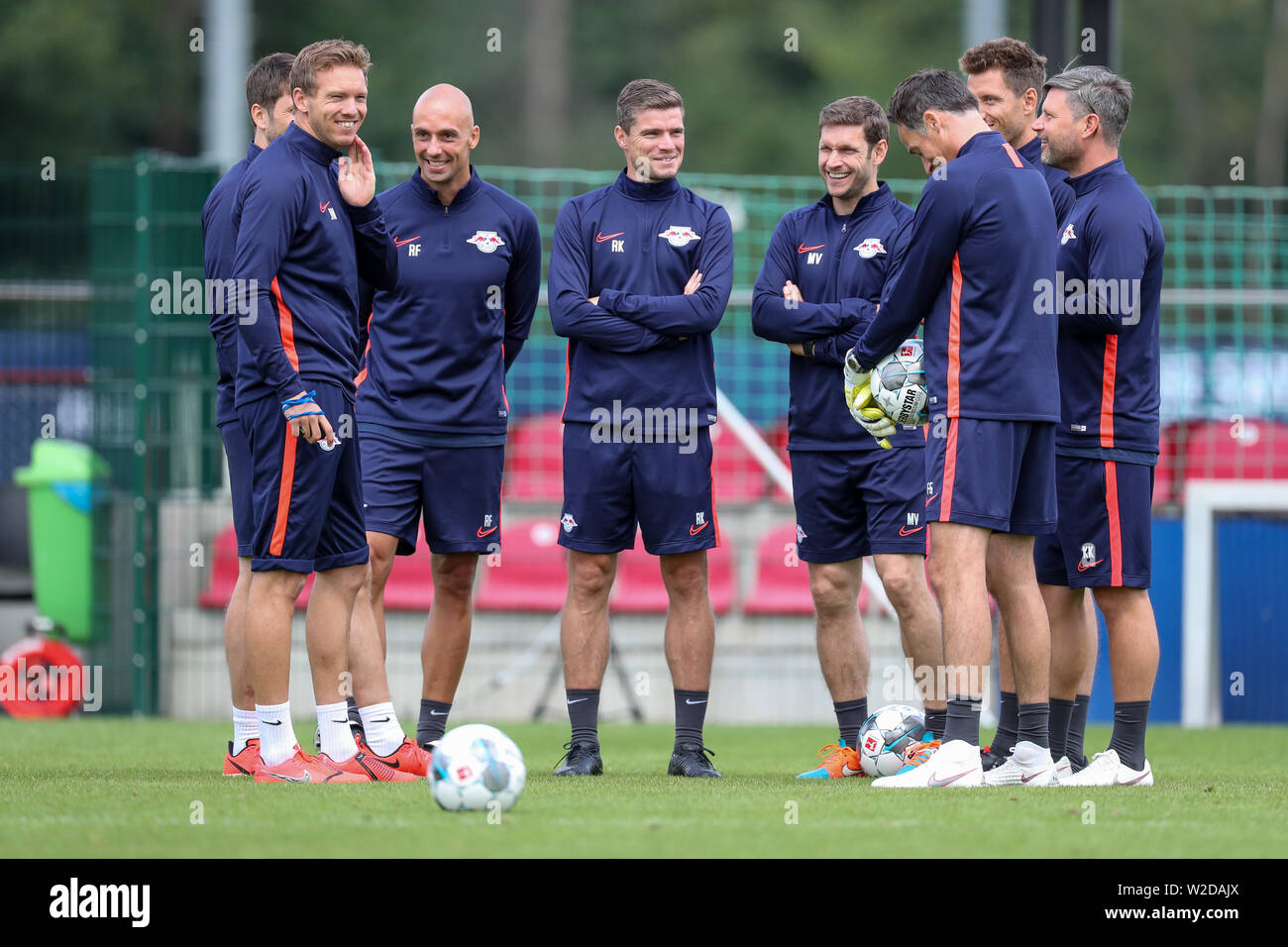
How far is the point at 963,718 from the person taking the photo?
582cm

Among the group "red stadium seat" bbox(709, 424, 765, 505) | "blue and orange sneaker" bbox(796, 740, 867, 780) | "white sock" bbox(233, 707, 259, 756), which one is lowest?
"blue and orange sneaker" bbox(796, 740, 867, 780)

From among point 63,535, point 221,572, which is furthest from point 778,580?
point 63,535

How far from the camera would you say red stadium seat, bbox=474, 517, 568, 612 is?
1095 cm

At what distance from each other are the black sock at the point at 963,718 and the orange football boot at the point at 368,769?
1.86m

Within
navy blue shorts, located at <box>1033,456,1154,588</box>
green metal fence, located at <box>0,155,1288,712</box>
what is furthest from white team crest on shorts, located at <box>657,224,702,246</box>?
green metal fence, located at <box>0,155,1288,712</box>

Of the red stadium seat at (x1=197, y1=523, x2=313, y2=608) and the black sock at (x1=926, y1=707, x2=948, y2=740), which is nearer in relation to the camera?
the black sock at (x1=926, y1=707, x2=948, y2=740)

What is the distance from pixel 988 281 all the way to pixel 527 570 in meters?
5.66

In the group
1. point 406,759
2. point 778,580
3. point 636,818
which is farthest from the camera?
point 778,580

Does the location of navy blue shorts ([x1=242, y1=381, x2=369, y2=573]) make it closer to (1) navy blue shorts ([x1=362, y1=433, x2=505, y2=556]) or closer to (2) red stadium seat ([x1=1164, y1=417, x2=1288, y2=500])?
(1) navy blue shorts ([x1=362, y1=433, x2=505, y2=556])

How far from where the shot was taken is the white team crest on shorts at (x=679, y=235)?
276 inches

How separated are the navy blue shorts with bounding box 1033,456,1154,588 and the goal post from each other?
4.51 m

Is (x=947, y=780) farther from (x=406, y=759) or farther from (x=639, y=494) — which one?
(x=406, y=759)
